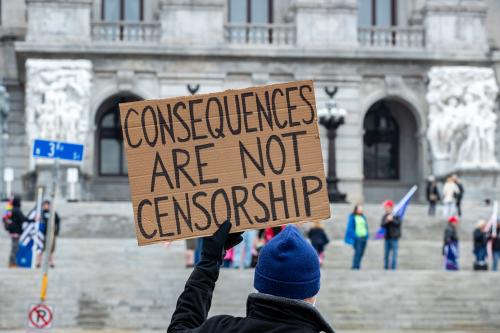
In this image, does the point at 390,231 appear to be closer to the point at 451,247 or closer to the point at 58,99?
the point at 451,247

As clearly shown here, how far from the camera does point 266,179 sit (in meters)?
5.44

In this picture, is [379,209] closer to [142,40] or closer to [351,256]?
[351,256]

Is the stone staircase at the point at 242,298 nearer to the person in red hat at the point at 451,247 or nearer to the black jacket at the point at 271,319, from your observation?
the person in red hat at the point at 451,247

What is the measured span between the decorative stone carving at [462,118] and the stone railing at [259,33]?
4.49m

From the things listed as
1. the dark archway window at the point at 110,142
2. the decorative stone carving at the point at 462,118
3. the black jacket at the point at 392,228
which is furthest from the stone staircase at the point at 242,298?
the dark archway window at the point at 110,142

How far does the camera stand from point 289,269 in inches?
164

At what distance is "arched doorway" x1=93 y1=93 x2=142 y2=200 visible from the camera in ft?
125

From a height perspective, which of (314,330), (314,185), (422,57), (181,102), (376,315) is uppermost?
(422,57)

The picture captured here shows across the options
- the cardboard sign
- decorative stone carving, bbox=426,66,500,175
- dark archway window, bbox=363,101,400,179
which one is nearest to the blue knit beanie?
the cardboard sign

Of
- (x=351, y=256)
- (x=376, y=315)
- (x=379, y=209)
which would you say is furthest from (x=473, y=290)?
(x=379, y=209)

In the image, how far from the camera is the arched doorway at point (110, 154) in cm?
3819

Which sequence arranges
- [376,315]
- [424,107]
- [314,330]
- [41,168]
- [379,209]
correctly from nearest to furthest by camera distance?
1. [314,330]
2. [376,315]
3. [379,209]
4. [41,168]
5. [424,107]

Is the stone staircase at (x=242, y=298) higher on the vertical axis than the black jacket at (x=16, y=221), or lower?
lower

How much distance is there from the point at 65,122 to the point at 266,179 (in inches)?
1196
